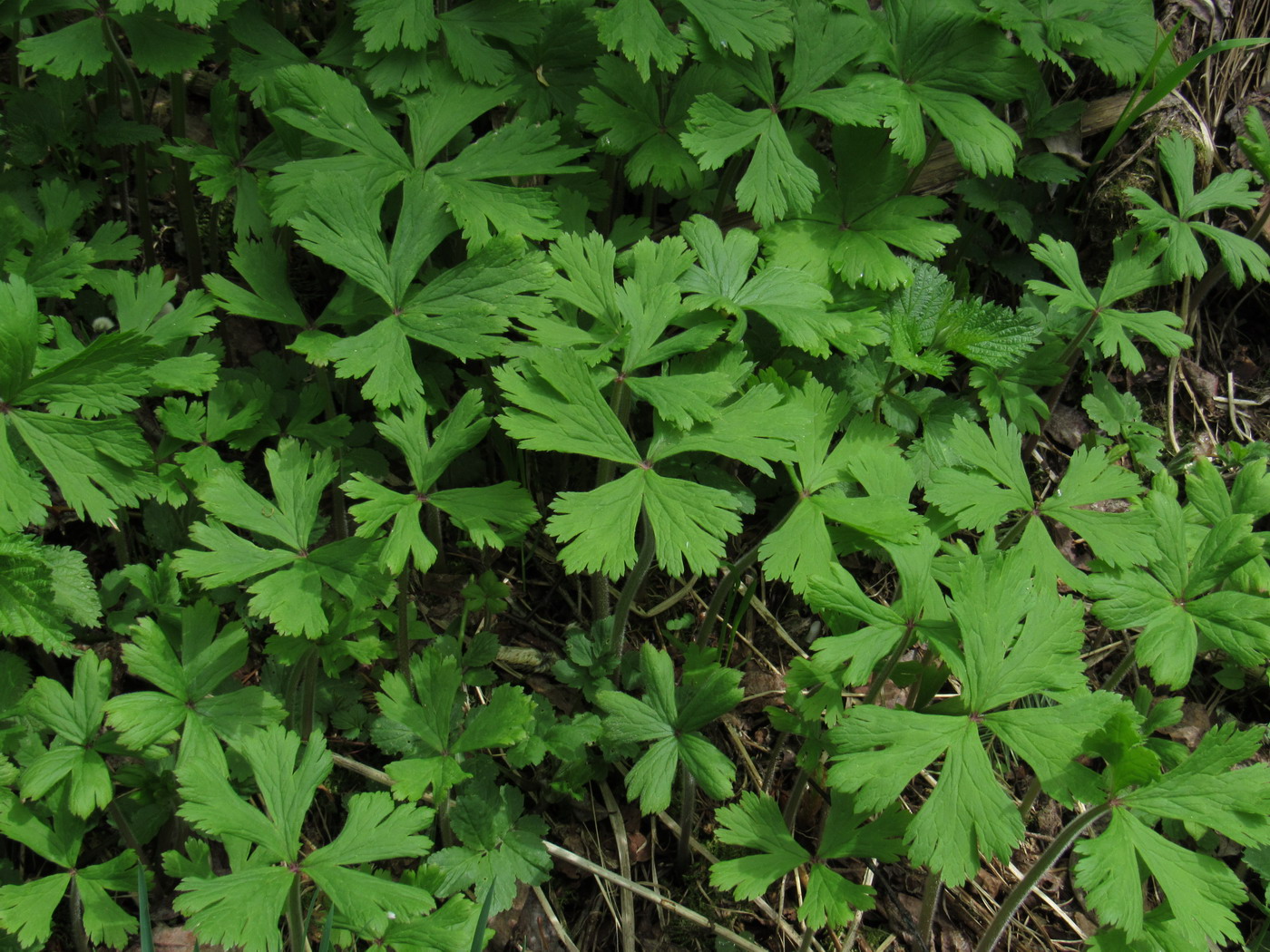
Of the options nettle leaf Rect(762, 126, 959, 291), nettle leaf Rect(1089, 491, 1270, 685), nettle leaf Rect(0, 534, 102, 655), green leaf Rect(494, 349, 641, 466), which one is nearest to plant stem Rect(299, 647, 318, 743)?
nettle leaf Rect(0, 534, 102, 655)

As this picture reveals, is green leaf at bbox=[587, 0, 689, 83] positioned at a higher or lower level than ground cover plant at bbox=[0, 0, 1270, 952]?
higher

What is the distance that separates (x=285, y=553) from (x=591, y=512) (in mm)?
671

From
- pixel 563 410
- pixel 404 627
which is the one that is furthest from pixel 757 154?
pixel 404 627

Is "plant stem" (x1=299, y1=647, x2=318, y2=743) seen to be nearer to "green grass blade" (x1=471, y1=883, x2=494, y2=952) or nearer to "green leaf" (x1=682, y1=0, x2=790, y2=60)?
"green grass blade" (x1=471, y1=883, x2=494, y2=952)

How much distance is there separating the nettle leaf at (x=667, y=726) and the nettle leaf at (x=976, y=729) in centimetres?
29

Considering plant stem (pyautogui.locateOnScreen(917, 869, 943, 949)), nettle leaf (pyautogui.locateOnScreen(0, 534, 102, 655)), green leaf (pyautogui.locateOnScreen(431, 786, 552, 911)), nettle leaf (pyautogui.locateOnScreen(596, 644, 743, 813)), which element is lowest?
plant stem (pyautogui.locateOnScreen(917, 869, 943, 949))

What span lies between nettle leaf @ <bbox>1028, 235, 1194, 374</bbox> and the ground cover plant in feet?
0.07

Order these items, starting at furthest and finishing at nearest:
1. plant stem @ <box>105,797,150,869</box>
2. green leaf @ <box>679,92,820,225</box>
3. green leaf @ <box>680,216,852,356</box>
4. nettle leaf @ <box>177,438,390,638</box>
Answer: green leaf @ <box>679,92,820,225</box>
green leaf @ <box>680,216,852,356</box>
plant stem @ <box>105,797,150,869</box>
nettle leaf @ <box>177,438,390,638</box>

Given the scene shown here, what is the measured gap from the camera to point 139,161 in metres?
2.69

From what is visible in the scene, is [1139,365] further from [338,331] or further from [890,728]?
[338,331]

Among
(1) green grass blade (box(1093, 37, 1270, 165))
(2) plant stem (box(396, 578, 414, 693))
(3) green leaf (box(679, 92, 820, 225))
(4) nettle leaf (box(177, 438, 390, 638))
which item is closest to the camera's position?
(4) nettle leaf (box(177, 438, 390, 638))

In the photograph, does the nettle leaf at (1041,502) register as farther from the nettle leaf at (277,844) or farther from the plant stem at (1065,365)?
the nettle leaf at (277,844)

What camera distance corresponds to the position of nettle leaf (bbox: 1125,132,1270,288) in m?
2.82

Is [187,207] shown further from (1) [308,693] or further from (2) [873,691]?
(2) [873,691]
